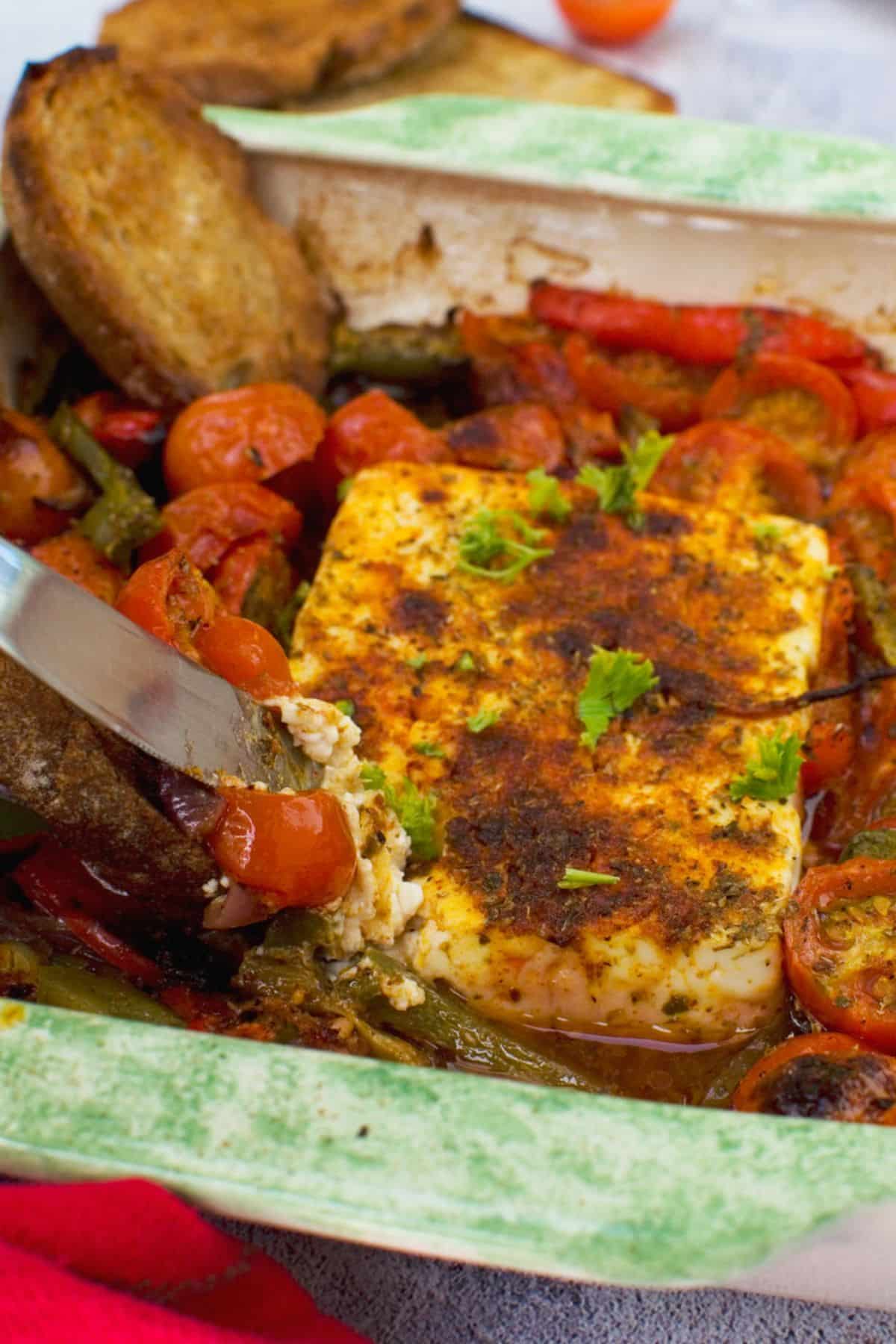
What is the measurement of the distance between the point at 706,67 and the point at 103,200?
411cm

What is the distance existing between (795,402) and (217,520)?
1530 mm

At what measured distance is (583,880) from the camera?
252 cm

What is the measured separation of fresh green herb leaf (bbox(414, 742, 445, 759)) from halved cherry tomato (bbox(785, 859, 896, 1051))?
2.37 feet

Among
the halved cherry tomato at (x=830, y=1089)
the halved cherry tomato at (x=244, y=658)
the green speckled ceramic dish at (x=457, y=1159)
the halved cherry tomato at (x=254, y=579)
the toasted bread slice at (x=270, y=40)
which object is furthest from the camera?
the toasted bread slice at (x=270, y=40)

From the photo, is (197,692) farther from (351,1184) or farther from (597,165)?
(597,165)

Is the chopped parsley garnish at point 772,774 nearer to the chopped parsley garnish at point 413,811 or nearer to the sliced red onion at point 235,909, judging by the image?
the chopped parsley garnish at point 413,811

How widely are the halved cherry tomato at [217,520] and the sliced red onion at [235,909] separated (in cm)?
108

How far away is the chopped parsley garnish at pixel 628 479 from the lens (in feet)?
10.5

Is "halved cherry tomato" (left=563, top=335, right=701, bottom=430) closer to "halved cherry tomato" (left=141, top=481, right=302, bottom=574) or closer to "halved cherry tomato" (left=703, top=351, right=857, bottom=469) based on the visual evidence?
"halved cherry tomato" (left=703, top=351, right=857, bottom=469)

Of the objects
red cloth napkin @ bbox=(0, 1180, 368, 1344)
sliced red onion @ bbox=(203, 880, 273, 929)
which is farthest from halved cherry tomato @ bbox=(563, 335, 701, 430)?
red cloth napkin @ bbox=(0, 1180, 368, 1344)

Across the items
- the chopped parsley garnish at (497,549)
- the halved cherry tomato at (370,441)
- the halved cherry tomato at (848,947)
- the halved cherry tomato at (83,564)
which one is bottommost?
the halved cherry tomato at (848,947)

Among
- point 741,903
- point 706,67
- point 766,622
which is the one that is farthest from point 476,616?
point 706,67

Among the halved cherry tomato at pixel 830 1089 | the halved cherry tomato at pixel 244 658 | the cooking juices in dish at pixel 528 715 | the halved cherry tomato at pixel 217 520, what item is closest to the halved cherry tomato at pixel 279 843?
the cooking juices in dish at pixel 528 715

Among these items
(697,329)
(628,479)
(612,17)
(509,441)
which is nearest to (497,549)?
(628,479)
